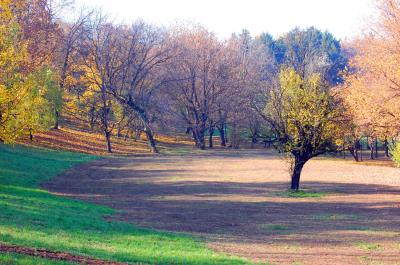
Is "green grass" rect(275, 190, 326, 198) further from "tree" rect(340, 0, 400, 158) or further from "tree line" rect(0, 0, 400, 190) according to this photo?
"tree" rect(340, 0, 400, 158)

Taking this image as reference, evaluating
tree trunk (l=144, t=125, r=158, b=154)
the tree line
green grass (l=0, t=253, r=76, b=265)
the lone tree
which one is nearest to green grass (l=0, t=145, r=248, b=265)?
green grass (l=0, t=253, r=76, b=265)

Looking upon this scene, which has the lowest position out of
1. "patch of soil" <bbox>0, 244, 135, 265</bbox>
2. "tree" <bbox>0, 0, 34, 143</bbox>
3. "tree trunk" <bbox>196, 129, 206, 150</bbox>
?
"patch of soil" <bbox>0, 244, 135, 265</bbox>

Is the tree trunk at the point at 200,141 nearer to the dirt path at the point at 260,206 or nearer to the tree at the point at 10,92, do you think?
the dirt path at the point at 260,206

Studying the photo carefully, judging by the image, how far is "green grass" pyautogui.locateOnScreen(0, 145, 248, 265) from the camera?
1369 cm

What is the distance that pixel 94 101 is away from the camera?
6725 centimetres

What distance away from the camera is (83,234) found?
683 inches

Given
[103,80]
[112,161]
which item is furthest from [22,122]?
[103,80]

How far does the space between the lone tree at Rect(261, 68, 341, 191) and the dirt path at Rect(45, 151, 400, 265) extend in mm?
2652

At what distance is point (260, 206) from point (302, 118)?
6.87 meters

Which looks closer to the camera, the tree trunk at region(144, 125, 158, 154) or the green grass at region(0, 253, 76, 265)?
the green grass at region(0, 253, 76, 265)

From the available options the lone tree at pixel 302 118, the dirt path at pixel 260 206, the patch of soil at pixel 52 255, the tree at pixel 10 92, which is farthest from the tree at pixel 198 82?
the patch of soil at pixel 52 255

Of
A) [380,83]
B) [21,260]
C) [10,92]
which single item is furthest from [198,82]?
[21,260]

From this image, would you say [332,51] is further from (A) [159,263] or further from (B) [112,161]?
(A) [159,263]

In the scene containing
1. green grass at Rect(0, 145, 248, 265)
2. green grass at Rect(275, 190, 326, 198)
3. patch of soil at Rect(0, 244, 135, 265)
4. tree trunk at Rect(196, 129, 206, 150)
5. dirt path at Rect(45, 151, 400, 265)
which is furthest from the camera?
tree trunk at Rect(196, 129, 206, 150)
